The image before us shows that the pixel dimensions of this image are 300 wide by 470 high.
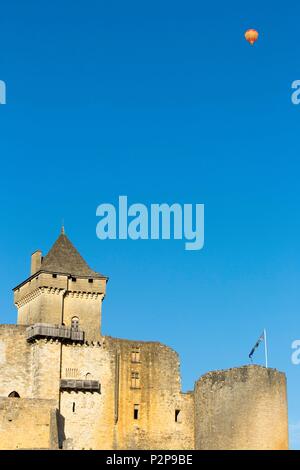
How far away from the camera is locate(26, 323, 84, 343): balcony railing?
213 feet

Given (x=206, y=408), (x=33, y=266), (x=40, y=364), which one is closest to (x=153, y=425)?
(x=206, y=408)

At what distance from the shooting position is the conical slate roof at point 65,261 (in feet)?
226

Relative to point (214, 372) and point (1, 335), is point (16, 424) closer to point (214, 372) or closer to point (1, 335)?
point (1, 335)

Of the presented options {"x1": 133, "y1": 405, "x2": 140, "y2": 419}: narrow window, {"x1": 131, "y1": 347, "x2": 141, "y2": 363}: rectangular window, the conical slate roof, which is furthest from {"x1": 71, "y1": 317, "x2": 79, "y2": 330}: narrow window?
{"x1": 133, "y1": 405, "x2": 140, "y2": 419}: narrow window

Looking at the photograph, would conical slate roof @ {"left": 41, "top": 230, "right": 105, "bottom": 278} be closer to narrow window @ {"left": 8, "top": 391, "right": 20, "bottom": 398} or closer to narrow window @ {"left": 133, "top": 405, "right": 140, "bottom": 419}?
narrow window @ {"left": 8, "top": 391, "right": 20, "bottom": 398}

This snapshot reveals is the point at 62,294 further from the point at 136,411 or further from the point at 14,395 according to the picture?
the point at 136,411

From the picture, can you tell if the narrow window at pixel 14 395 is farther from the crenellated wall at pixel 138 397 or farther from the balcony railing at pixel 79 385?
the balcony railing at pixel 79 385

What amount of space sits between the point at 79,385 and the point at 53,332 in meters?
3.41

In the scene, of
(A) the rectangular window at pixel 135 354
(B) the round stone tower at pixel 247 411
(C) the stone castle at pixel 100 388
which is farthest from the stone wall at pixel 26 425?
(B) the round stone tower at pixel 247 411

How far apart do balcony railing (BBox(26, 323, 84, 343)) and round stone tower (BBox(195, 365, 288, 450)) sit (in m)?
8.57

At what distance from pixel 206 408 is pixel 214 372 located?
7.13ft

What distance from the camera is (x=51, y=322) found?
67.1 metres

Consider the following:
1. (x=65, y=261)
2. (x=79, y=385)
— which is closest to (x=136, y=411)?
(x=79, y=385)
